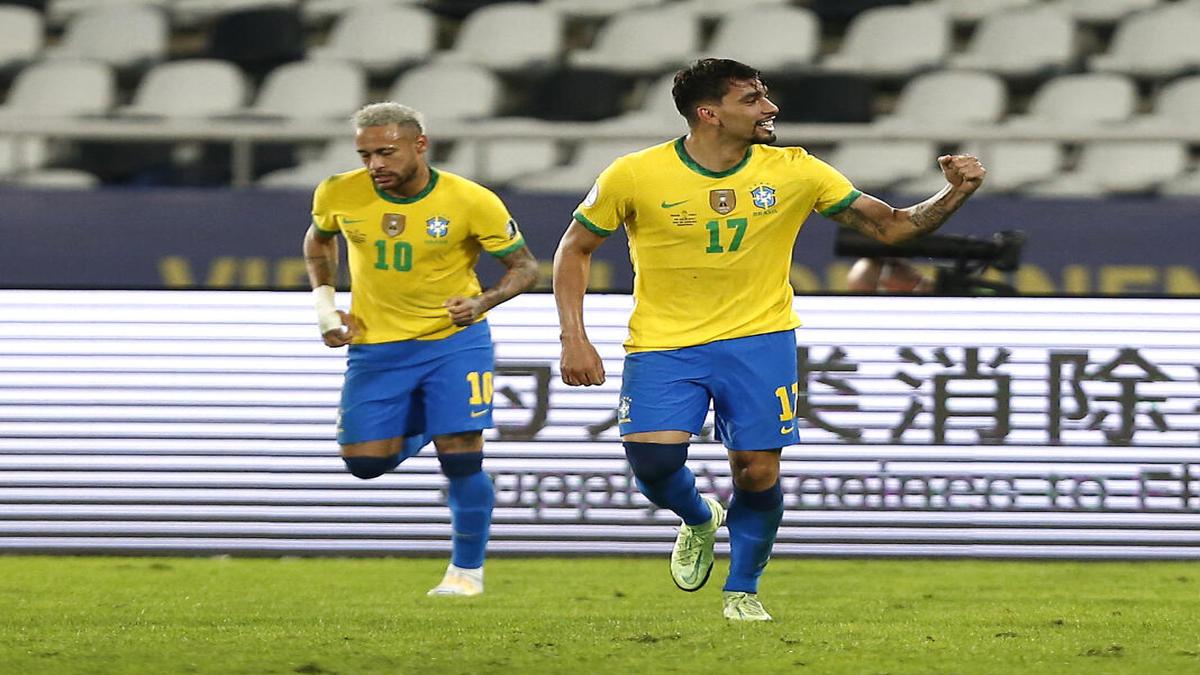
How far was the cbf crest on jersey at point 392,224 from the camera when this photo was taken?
6703 millimetres

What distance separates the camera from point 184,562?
773cm

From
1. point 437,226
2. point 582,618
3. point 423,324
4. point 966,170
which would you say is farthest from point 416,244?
point 966,170

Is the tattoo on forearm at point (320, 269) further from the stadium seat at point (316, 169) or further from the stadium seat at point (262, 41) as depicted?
the stadium seat at point (262, 41)

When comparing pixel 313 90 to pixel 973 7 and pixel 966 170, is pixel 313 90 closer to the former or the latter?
pixel 973 7

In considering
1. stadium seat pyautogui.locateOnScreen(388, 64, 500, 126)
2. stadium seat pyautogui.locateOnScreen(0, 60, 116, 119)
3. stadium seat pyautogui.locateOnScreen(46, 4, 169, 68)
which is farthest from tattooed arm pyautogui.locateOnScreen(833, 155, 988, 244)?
stadium seat pyautogui.locateOnScreen(46, 4, 169, 68)

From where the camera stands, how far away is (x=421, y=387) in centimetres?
679

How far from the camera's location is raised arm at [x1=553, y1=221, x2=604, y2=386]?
565 centimetres

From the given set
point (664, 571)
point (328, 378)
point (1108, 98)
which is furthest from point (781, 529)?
point (1108, 98)

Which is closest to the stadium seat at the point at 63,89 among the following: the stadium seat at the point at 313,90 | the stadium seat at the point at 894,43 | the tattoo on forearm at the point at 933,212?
the stadium seat at the point at 313,90

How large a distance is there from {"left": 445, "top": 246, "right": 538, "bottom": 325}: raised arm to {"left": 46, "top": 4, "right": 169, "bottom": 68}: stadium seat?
6196mm

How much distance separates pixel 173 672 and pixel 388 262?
2.37 meters

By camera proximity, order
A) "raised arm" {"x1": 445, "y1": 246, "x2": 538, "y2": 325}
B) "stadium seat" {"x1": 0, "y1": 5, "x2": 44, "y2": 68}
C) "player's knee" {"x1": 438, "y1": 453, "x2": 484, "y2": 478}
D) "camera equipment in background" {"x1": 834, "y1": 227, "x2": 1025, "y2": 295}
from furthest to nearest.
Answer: "stadium seat" {"x1": 0, "y1": 5, "x2": 44, "y2": 68}, "camera equipment in background" {"x1": 834, "y1": 227, "x2": 1025, "y2": 295}, "player's knee" {"x1": 438, "y1": 453, "x2": 484, "y2": 478}, "raised arm" {"x1": 445, "y1": 246, "x2": 538, "y2": 325}

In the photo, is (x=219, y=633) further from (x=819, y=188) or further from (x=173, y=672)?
(x=819, y=188)

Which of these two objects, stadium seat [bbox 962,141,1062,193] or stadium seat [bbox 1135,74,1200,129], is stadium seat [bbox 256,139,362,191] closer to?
stadium seat [bbox 962,141,1062,193]
